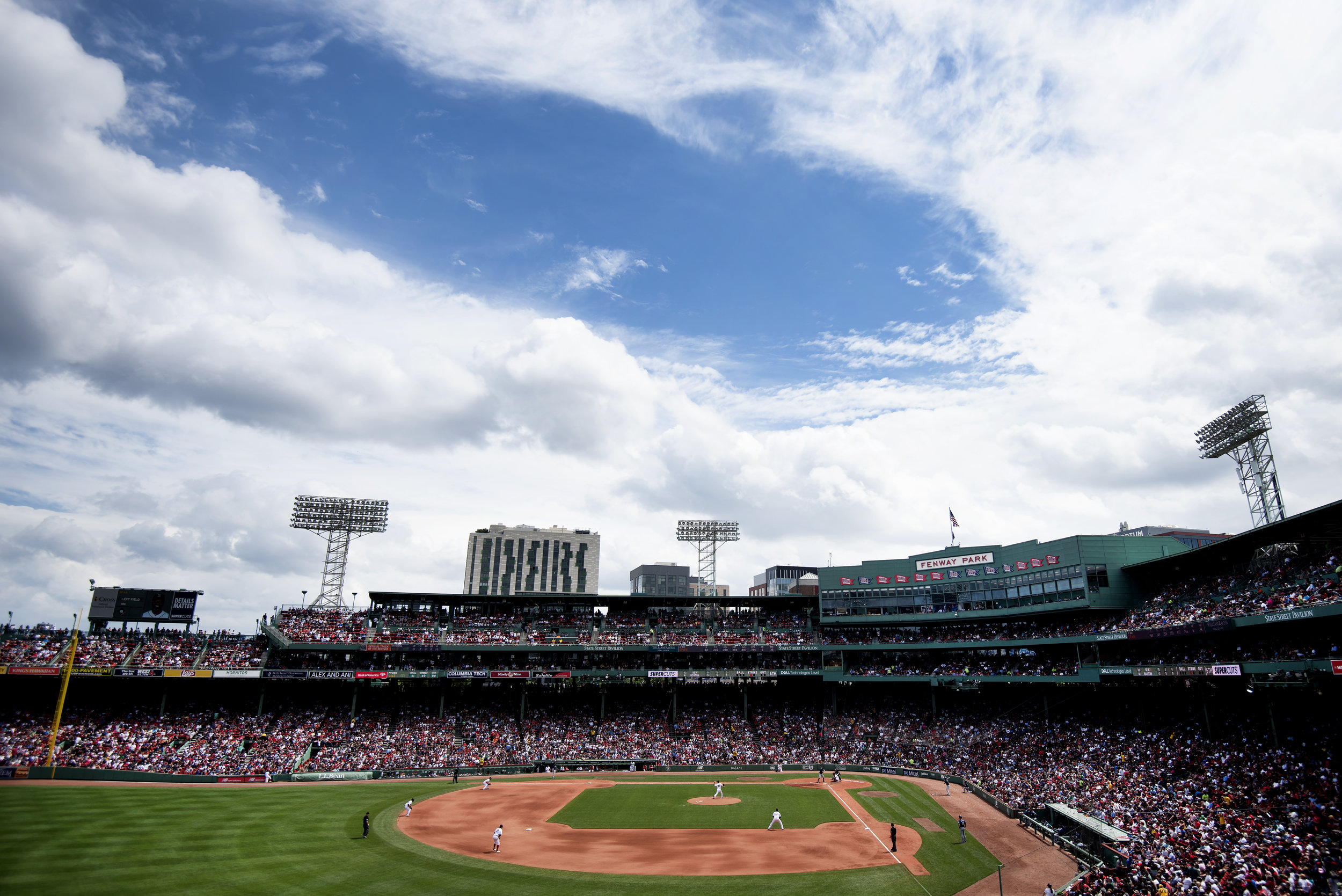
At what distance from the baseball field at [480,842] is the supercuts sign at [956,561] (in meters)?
23.8

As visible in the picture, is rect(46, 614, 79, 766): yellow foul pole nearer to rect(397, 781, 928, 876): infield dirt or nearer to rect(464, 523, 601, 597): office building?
rect(397, 781, 928, 876): infield dirt

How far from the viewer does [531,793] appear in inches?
1982

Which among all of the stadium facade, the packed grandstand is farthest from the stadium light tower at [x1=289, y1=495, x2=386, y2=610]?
the stadium facade

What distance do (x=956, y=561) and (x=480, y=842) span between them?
49867 mm

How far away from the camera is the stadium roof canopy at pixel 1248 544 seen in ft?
123

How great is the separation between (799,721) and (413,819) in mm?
39074

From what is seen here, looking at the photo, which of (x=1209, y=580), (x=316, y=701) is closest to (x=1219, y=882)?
(x=1209, y=580)

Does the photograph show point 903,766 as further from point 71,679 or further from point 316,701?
point 71,679

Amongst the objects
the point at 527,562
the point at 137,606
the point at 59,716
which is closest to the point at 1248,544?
the point at 59,716

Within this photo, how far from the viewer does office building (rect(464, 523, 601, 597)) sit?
167 meters

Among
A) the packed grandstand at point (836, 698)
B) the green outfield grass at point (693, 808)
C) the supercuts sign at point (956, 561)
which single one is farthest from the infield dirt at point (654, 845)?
the supercuts sign at point (956, 561)

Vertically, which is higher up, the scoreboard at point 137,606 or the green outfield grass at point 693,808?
the scoreboard at point 137,606

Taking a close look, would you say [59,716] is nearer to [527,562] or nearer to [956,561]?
[956,561]

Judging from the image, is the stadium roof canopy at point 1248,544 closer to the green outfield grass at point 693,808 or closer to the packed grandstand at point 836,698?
the packed grandstand at point 836,698
